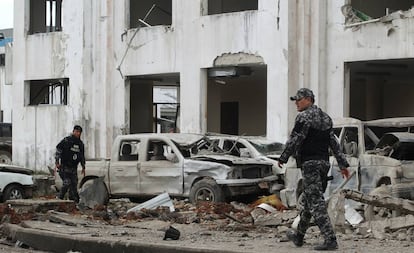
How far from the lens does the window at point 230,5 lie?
84.3ft

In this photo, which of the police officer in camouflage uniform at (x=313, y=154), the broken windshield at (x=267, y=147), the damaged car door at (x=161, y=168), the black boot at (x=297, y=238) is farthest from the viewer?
the broken windshield at (x=267, y=147)

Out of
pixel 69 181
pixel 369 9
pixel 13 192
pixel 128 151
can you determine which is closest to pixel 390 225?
pixel 69 181

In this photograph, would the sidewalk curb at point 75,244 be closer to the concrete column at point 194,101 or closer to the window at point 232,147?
the window at point 232,147

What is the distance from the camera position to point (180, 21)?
2373 centimetres

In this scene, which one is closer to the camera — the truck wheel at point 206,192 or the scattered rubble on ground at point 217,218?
the scattered rubble on ground at point 217,218

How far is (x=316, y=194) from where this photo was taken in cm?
859

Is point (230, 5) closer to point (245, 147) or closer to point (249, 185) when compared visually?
point (245, 147)

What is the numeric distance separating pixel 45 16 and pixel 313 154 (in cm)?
2357

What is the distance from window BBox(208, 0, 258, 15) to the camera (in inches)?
1011

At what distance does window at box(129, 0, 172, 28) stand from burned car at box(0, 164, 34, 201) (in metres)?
8.95

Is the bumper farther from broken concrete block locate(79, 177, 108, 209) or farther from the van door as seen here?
broken concrete block locate(79, 177, 108, 209)

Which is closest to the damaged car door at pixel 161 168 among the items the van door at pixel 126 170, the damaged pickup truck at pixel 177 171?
the damaged pickup truck at pixel 177 171

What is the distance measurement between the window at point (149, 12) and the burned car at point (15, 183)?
29.4 feet

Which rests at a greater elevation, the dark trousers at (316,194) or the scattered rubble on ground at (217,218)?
the dark trousers at (316,194)
